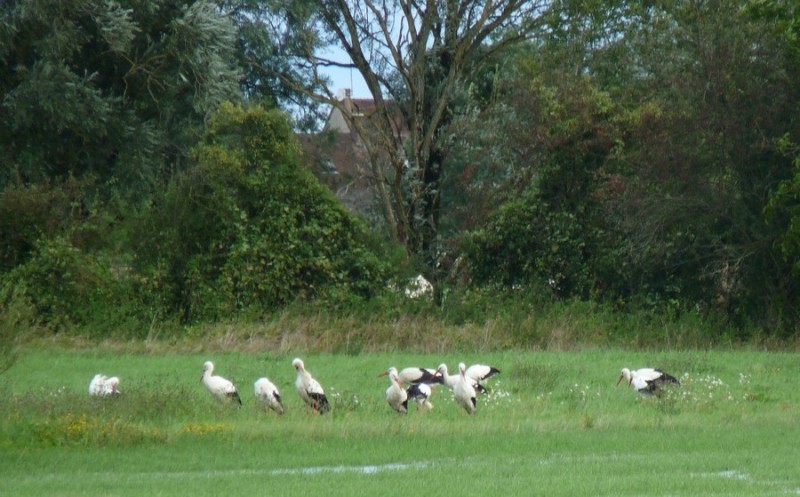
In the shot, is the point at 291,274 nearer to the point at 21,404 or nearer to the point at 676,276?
the point at 676,276

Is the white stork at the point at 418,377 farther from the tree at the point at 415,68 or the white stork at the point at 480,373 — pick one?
the tree at the point at 415,68

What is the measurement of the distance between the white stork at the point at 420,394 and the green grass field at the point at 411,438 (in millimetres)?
306

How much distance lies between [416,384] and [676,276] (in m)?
13.4

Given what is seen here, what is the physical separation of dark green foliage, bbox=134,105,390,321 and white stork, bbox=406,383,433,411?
11.1 meters

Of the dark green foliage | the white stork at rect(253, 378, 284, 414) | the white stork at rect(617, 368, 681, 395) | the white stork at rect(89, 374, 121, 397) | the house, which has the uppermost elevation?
the house

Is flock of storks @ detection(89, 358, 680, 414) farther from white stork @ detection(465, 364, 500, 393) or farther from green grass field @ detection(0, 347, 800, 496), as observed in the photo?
white stork @ detection(465, 364, 500, 393)

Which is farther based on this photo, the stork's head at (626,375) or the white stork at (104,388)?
the stork's head at (626,375)

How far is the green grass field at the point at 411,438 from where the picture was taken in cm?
1133

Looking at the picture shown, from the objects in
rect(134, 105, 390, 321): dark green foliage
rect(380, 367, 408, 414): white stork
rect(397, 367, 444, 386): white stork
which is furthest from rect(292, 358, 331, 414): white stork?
rect(134, 105, 390, 321): dark green foliage

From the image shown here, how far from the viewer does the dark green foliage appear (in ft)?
92.7

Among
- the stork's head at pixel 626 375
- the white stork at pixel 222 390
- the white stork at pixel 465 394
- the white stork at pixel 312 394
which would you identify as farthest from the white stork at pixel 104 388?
the stork's head at pixel 626 375

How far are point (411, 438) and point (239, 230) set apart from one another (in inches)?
572

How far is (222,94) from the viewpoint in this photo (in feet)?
97.2

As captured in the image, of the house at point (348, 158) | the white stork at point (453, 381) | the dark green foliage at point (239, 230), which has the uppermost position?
the house at point (348, 158)
